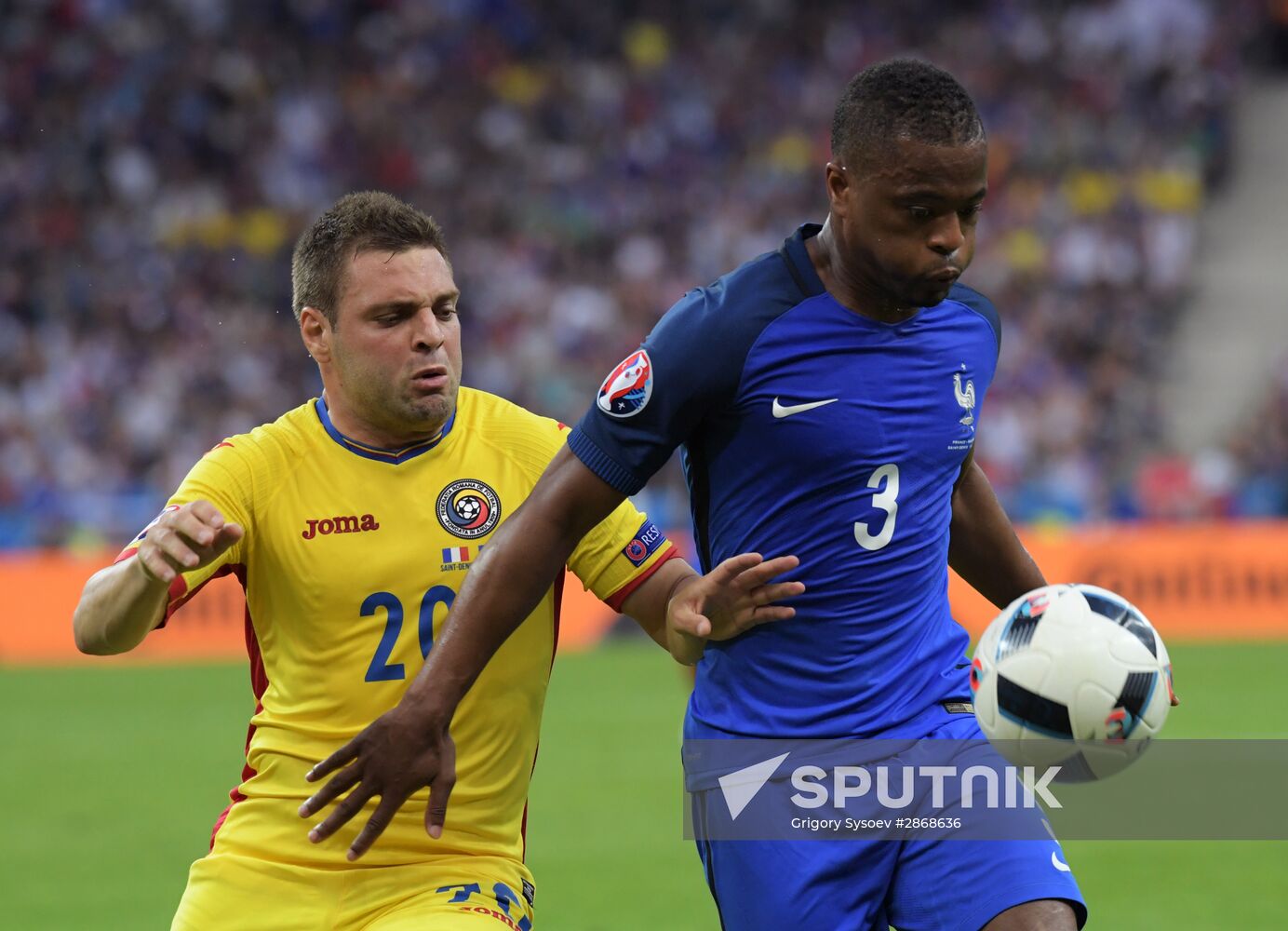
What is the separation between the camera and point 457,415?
486cm

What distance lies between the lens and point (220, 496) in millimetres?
4484

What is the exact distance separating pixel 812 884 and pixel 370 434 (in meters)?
1.66

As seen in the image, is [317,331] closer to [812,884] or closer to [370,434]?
[370,434]

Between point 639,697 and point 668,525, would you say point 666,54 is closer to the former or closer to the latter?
point 668,525

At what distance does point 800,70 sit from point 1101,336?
6.25 meters

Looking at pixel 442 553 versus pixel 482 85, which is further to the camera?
pixel 482 85

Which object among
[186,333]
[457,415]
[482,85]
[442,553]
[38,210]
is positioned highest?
[482,85]

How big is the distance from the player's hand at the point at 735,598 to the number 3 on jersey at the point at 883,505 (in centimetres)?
23

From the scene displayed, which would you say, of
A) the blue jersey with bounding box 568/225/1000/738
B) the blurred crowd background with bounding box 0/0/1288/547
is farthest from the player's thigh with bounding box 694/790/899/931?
the blurred crowd background with bounding box 0/0/1288/547

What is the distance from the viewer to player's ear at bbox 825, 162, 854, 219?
13.4 feet

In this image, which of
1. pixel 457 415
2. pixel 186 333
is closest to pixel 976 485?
pixel 457 415

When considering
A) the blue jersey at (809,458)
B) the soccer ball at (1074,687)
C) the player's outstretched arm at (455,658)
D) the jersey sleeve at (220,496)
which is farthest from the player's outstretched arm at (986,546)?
the jersey sleeve at (220,496)

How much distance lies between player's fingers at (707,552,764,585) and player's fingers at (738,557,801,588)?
0.04 feet

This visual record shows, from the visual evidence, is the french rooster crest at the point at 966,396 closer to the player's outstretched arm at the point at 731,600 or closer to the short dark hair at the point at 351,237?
the player's outstretched arm at the point at 731,600
